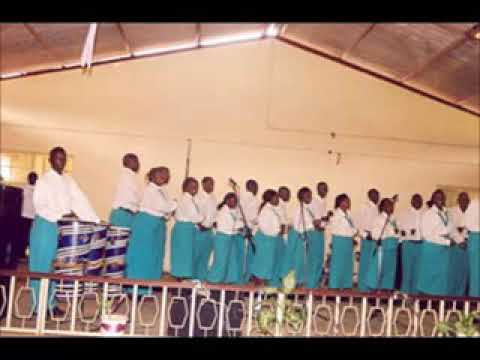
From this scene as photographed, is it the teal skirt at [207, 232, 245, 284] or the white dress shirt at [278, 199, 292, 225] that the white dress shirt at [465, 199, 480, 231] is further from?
the teal skirt at [207, 232, 245, 284]

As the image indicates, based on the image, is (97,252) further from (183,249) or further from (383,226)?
(383,226)

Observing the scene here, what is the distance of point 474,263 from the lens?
22.4ft

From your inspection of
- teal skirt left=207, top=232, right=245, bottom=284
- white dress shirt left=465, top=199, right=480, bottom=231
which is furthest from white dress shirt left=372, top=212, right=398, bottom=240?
teal skirt left=207, top=232, right=245, bottom=284

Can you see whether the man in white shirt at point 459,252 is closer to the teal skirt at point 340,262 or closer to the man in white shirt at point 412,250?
the man in white shirt at point 412,250

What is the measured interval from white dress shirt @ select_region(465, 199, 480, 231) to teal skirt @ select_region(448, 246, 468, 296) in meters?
0.36

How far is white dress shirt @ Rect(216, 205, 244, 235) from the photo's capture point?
698 centimetres

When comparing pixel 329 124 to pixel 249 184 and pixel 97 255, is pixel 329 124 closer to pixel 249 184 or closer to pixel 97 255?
pixel 249 184

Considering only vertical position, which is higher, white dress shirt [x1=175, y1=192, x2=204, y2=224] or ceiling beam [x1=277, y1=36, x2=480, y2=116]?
ceiling beam [x1=277, y1=36, x2=480, y2=116]

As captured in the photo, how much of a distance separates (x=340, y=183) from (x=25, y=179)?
376 cm

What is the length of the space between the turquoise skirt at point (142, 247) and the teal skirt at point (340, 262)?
6.29 feet

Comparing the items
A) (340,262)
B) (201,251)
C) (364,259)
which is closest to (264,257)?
(201,251)
